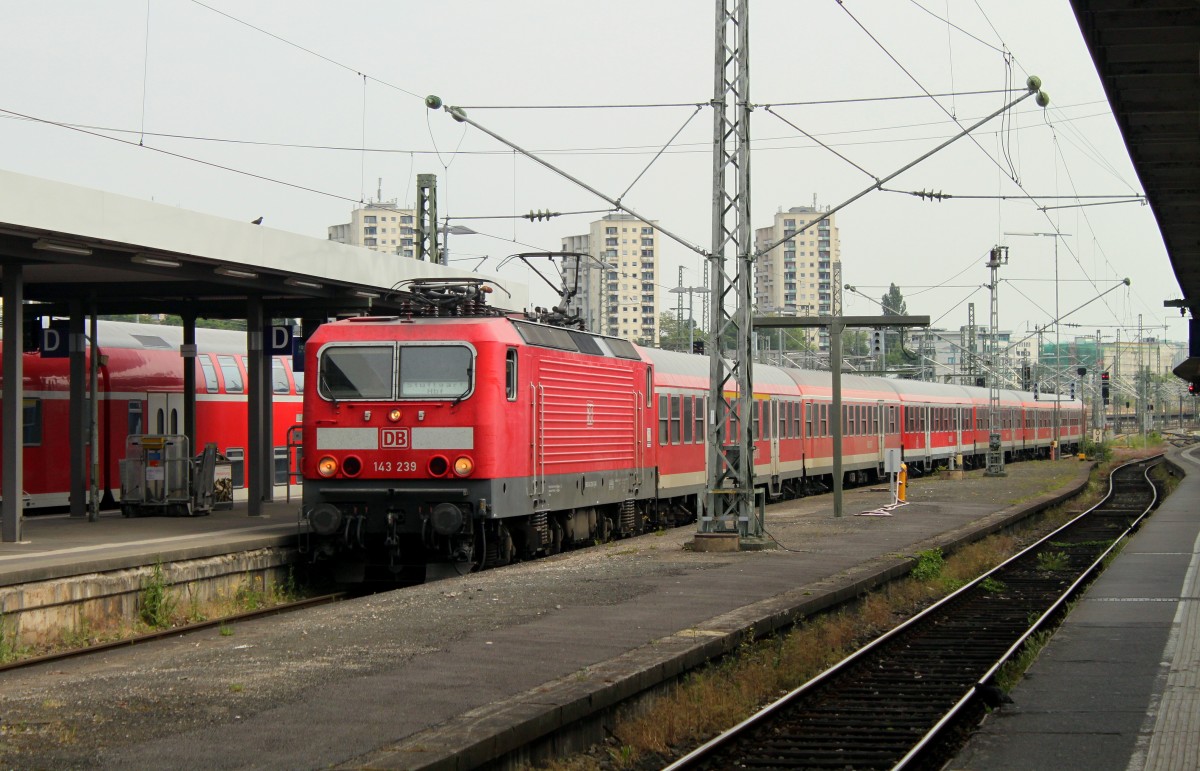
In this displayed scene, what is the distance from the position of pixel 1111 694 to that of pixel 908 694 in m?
1.54

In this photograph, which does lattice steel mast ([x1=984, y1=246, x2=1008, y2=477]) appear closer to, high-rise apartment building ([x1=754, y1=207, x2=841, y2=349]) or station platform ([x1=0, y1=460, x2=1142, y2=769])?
station platform ([x1=0, y1=460, x2=1142, y2=769])

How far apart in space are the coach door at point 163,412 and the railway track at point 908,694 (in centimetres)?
1486

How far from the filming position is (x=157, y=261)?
16875 mm

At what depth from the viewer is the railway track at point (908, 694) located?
8883 millimetres

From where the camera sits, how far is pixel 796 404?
116ft

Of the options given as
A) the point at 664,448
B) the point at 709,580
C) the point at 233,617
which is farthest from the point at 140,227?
the point at 664,448

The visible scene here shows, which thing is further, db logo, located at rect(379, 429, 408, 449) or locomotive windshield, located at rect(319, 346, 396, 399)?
locomotive windshield, located at rect(319, 346, 396, 399)

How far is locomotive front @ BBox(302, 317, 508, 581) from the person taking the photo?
1630 centimetres

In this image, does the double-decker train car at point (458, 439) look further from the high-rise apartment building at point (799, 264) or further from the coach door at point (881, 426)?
the high-rise apartment building at point (799, 264)

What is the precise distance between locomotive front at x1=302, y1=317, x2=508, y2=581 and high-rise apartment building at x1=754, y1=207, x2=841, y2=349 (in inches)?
4904

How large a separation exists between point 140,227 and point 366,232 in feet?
397

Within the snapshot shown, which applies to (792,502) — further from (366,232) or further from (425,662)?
(366,232)

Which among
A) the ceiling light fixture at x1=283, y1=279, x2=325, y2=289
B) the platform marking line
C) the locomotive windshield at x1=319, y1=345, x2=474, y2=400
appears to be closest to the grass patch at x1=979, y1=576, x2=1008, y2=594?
the locomotive windshield at x1=319, y1=345, x2=474, y2=400

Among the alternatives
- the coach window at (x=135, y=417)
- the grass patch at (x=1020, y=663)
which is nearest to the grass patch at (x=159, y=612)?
the grass patch at (x=1020, y=663)
